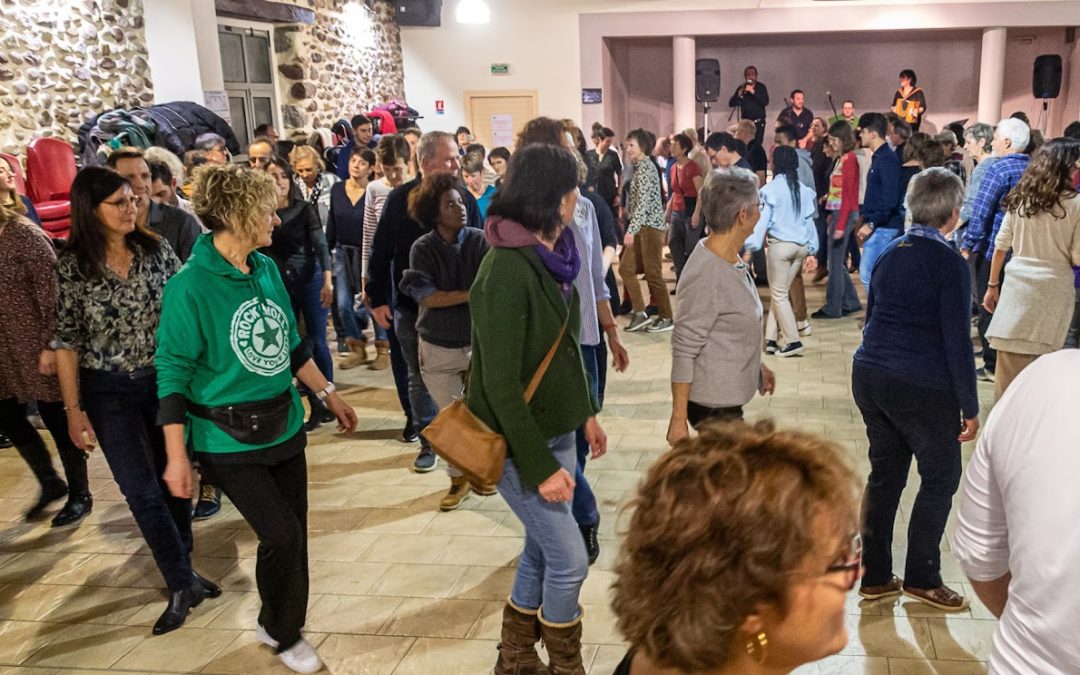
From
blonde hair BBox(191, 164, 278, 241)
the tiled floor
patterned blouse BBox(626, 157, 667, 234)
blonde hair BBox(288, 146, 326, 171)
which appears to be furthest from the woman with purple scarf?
patterned blouse BBox(626, 157, 667, 234)

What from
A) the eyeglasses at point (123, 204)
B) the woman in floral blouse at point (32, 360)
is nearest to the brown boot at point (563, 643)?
the eyeglasses at point (123, 204)

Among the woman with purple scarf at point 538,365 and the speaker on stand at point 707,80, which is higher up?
the speaker on stand at point 707,80

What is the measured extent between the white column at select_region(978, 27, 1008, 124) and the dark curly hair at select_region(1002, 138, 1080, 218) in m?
11.9

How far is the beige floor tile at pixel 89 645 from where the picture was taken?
9.25 feet

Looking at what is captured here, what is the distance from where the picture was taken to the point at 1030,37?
15430 mm

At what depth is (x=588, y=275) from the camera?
339 cm

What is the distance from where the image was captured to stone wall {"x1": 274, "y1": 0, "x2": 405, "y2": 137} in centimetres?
Answer: 1098

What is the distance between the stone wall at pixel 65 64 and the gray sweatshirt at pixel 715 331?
19.2 ft

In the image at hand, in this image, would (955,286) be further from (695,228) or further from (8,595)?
(695,228)

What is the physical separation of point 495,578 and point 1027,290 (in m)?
2.59

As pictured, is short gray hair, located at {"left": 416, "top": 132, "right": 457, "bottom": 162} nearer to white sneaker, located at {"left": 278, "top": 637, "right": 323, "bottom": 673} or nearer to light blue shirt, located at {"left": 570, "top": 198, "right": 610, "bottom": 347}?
light blue shirt, located at {"left": 570, "top": 198, "right": 610, "bottom": 347}

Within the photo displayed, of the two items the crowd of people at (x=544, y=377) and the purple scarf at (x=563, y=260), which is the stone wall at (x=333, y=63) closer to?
the crowd of people at (x=544, y=377)

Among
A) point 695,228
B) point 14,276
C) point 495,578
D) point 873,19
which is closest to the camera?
point 495,578

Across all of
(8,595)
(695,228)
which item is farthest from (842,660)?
(695,228)
